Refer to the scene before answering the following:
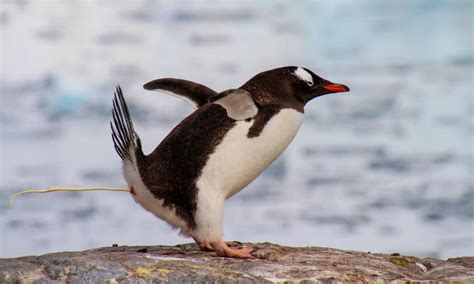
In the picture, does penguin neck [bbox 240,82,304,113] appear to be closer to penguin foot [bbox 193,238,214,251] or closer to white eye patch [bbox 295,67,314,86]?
white eye patch [bbox 295,67,314,86]

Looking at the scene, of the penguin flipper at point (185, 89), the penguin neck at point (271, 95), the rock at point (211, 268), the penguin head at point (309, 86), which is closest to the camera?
the rock at point (211, 268)

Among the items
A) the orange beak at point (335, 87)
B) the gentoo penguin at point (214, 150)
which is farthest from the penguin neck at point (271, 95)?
the orange beak at point (335, 87)

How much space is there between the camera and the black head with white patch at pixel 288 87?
12.9 feet

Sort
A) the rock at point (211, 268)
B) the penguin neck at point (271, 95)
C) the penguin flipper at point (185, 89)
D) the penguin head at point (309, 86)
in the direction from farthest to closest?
the penguin flipper at point (185, 89) → the penguin head at point (309, 86) → the penguin neck at point (271, 95) → the rock at point (211, 268)

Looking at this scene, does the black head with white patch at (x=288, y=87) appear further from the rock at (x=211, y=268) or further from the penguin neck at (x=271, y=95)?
the rock at (x=211, y=268)

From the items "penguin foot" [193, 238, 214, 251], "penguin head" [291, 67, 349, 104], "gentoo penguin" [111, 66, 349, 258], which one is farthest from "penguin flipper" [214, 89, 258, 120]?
"penguin foot" [193, 238, 214, 251]

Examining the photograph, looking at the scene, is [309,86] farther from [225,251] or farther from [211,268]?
[211,268]

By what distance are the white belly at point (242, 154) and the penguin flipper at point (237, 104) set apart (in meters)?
0.03

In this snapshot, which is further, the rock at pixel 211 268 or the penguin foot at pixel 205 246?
the penguin foot at pixel 205 246

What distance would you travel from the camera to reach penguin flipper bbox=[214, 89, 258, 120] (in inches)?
149

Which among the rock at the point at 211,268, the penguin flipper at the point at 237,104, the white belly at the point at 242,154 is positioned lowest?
the rock at the point at 211,268

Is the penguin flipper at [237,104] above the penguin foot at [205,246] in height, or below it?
above

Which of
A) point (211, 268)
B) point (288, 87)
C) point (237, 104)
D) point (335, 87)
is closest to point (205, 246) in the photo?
point (211, 268)

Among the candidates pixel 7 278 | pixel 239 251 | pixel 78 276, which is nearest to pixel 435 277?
pixel 239 251
